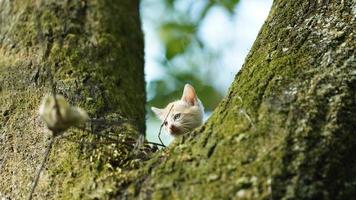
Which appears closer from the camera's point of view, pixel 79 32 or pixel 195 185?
pixel 195 185

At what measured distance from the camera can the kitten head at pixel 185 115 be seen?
3459mm

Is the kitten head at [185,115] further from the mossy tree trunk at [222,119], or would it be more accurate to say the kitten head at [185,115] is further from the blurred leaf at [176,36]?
the blurred leaf at [176,36]

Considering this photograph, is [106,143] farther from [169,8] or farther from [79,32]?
[169,8]

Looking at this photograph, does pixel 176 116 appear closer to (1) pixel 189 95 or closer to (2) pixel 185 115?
(2) pixel 185 115

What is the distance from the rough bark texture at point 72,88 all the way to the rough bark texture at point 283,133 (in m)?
0.24

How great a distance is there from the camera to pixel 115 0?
118 inches

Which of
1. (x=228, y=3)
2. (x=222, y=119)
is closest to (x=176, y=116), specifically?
(x=228, y=3)

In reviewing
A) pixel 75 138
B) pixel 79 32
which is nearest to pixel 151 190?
pixel 75 138

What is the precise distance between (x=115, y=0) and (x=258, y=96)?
1.48m

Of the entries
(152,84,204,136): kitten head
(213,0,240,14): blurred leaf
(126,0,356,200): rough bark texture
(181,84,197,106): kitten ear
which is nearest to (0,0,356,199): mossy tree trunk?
(126,0,356,200): rough bark texture

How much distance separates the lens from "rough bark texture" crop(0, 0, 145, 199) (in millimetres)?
1873

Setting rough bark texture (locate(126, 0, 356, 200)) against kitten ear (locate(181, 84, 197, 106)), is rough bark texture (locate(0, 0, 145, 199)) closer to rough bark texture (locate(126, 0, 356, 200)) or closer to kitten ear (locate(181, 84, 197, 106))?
rough bark texture (locate(126, 0, 356, 200))

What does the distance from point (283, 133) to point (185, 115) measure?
2.01 m

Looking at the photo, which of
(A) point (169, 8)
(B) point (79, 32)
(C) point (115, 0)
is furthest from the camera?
(A) point (169, 8)
